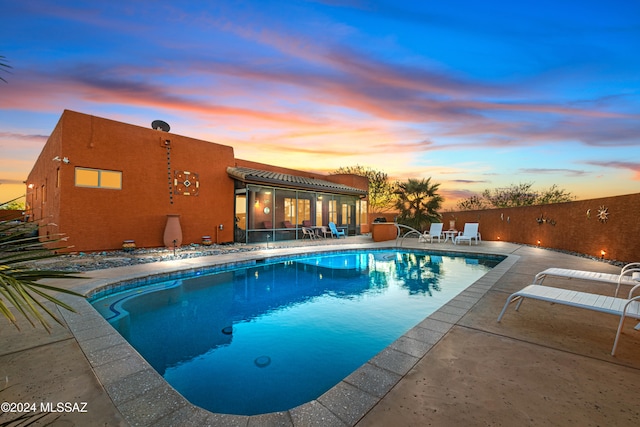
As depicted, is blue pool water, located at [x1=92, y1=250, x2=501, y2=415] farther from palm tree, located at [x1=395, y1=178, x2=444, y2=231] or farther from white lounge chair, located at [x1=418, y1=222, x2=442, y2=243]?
palm tree, located at [x1=395, y1=178, x2=444, y2=231]

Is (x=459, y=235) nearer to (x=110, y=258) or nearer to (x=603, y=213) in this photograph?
(x=603, y=213)

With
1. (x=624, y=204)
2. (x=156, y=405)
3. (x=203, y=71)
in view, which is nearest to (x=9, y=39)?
(x=203, y=71)

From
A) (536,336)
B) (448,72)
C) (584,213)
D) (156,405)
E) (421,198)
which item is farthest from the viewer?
(421,198)

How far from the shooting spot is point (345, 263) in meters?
9.16

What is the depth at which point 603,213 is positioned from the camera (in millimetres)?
7812

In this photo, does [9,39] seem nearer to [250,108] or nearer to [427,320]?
[250,108]

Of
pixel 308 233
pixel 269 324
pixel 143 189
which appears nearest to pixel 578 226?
pixel 308 233

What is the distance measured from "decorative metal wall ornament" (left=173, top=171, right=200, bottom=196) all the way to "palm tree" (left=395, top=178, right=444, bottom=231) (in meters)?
10.7

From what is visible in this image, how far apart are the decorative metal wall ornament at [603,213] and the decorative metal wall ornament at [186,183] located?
13.3 metres

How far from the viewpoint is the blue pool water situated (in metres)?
2.96

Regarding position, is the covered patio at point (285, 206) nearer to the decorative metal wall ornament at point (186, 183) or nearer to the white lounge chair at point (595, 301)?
the decorative metal wall ornament at point (186, 183)

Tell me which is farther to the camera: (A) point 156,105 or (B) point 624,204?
(A) point 156,105

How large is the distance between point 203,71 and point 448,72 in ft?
28.0

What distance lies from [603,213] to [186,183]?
13.6 meters
